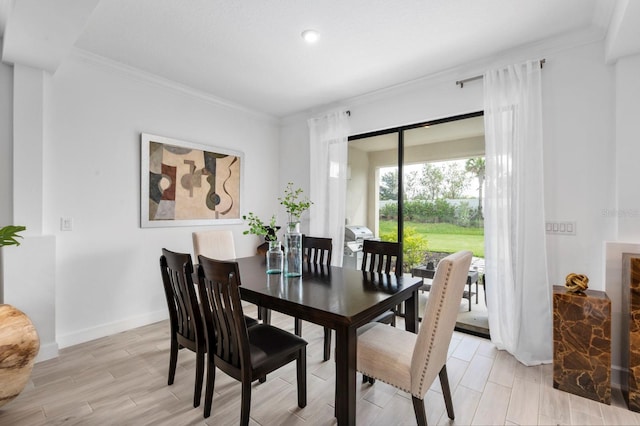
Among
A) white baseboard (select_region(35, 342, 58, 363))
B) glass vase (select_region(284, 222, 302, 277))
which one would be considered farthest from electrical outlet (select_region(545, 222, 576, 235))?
white baseboard (select_region(35, 342, 58, 363))

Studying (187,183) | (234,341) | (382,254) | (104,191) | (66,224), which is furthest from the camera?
(187,183)

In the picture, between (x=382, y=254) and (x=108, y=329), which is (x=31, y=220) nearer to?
(x=108, y=329)

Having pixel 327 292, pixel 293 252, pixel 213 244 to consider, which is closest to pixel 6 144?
pixel 213 244

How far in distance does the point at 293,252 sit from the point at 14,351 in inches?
68.6

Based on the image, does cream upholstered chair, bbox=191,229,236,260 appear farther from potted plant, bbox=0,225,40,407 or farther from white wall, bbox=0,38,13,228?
white wall, bbox=0,38,13,228

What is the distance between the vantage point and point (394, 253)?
8.16 feet

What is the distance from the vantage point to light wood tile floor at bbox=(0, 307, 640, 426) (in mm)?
1795

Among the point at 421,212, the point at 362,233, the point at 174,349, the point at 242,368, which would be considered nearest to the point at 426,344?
the point at 242,368

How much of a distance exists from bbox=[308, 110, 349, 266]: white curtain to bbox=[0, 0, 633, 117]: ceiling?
77cm

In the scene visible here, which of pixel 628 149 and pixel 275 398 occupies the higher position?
pixel 628 149

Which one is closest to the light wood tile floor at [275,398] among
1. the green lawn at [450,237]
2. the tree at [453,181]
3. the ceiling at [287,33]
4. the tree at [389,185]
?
the green lawn at [450,237]

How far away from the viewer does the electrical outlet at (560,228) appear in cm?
245

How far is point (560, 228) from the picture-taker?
2.50m

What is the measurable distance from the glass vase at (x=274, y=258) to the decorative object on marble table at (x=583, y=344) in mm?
1999
